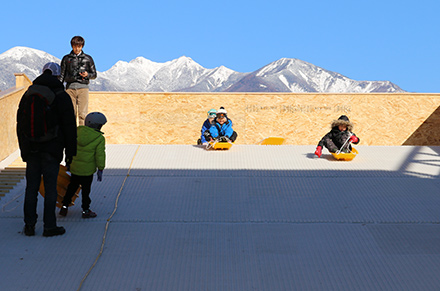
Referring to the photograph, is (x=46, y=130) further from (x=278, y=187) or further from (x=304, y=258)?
(x=278, y=187)

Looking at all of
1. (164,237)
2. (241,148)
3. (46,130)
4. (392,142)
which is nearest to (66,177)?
(46,130)

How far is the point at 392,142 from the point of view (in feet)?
49.0

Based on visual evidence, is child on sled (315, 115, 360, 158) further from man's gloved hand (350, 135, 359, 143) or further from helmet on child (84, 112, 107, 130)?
helmet on child (84, 112, 107, 130)

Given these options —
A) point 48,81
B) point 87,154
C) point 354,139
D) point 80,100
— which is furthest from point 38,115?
point 354,139

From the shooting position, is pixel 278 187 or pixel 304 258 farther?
pixel 278 187

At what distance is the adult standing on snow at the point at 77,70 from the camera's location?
9867 millimetres

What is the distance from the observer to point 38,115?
5344 mm

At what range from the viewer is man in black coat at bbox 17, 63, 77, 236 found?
542 cm

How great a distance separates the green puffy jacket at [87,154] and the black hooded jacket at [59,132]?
1.42 ft

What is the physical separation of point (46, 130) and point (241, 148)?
5603 millimetres

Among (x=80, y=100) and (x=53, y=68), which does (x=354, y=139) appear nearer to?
(x=80, y=100)

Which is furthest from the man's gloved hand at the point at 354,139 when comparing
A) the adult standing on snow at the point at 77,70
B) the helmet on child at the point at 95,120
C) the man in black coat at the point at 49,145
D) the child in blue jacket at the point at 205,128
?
Answer: the man in black coat at the point at 49,145

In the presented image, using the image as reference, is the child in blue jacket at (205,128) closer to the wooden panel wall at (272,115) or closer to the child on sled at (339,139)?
the child on sled at (339,139)

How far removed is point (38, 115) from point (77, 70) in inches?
187
